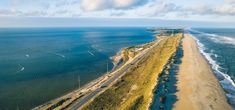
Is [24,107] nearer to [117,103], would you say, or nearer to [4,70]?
[117,103]

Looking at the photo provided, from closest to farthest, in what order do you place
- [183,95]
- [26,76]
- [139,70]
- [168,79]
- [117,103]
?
1. [117,103]
2. [183,95]
3. [168,79]
4. [139,70]
5. [26,76]

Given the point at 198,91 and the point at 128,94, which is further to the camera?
the point at 198,91

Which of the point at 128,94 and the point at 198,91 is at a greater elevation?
the point at 198,91

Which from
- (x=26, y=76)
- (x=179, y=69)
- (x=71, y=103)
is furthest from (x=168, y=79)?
(x=26, y=76)

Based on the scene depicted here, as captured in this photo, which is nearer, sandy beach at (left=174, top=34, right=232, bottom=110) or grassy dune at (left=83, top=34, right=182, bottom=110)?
grassy dune at (left=83, top=34, right=182, bottom=110)

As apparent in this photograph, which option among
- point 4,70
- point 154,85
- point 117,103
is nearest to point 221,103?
point 154,85

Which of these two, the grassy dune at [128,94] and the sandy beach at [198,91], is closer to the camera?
the grassy dune at [128,94]

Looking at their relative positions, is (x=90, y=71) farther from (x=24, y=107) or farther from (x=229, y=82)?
(x=229, y=82)

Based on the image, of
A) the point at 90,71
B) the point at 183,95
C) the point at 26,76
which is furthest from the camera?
the point at 90,71

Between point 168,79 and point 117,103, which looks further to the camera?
point 168,79

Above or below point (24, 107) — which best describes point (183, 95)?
above
